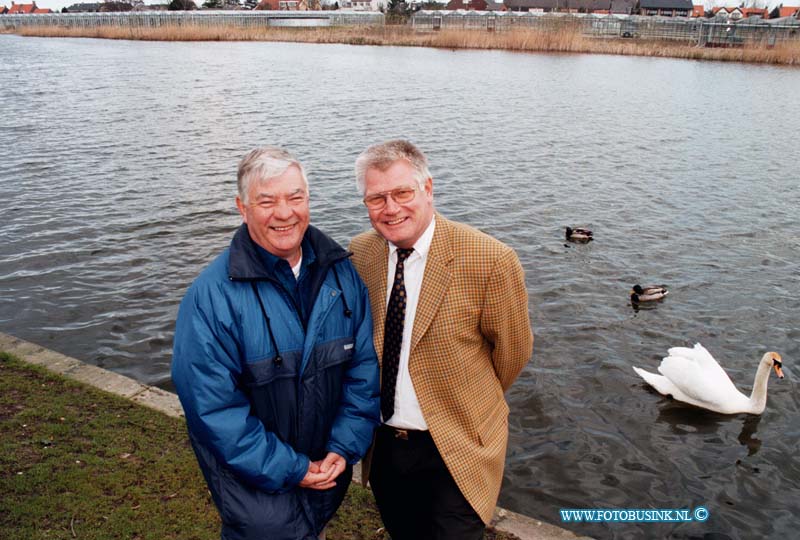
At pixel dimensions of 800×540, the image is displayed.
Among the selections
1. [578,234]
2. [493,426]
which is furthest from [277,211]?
[578,234]

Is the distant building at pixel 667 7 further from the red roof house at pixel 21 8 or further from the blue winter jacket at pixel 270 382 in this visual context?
the red roof house at pixel 21 8

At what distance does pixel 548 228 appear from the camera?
13.9 meters

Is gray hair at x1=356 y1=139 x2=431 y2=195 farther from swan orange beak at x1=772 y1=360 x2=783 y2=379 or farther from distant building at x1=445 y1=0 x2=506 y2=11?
distant building at x1=445 y1=0 x2=506 y2=11

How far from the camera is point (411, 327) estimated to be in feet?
10.5

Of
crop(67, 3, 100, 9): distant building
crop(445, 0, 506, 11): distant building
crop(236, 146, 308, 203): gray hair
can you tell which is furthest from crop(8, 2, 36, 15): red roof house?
crop(236, 146, 308, 203): gray hair

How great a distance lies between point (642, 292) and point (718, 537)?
5096mm

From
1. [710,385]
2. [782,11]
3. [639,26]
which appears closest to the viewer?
[710,385]

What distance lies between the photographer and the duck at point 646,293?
10.4 m

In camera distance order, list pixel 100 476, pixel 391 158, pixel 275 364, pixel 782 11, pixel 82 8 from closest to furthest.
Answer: pixel 275 364
pixel 391 158
pixel 100 476
pixel 782 11
pixel 82 8

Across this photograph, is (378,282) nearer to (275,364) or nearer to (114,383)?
(275,364)

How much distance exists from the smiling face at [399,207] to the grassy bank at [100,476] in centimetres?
250

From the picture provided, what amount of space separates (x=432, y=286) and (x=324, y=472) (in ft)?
3.42

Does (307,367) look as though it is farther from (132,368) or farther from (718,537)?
(132,368)

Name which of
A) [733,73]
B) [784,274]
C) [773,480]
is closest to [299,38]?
[733,73]
